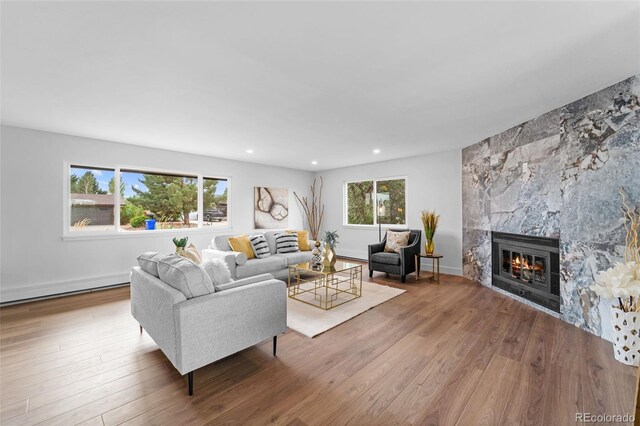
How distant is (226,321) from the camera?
202cm

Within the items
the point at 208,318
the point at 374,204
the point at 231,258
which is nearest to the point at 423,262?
the point at 374,204

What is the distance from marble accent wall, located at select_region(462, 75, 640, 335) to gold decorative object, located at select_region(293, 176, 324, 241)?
4437mm

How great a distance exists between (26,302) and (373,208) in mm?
6356

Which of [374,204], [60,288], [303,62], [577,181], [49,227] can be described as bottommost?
[60,288]

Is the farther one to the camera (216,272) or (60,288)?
(60,288)

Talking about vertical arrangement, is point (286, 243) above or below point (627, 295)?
above

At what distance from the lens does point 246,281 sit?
2.31 metres

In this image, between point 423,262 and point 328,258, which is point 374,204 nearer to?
point 423,262

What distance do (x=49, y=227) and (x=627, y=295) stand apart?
6.81 m

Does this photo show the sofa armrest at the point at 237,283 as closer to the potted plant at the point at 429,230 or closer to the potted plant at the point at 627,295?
the potted plant at the point at 627,295

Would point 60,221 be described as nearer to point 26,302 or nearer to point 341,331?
point 26,302

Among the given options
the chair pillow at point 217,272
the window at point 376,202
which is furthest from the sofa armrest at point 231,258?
the window at point 376,202

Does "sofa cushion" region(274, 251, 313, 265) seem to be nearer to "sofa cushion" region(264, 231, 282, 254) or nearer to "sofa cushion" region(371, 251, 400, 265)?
"sofa cushion" region(264, 231, 282, 254)

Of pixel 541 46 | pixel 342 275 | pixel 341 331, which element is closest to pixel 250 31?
pixel 541 46
